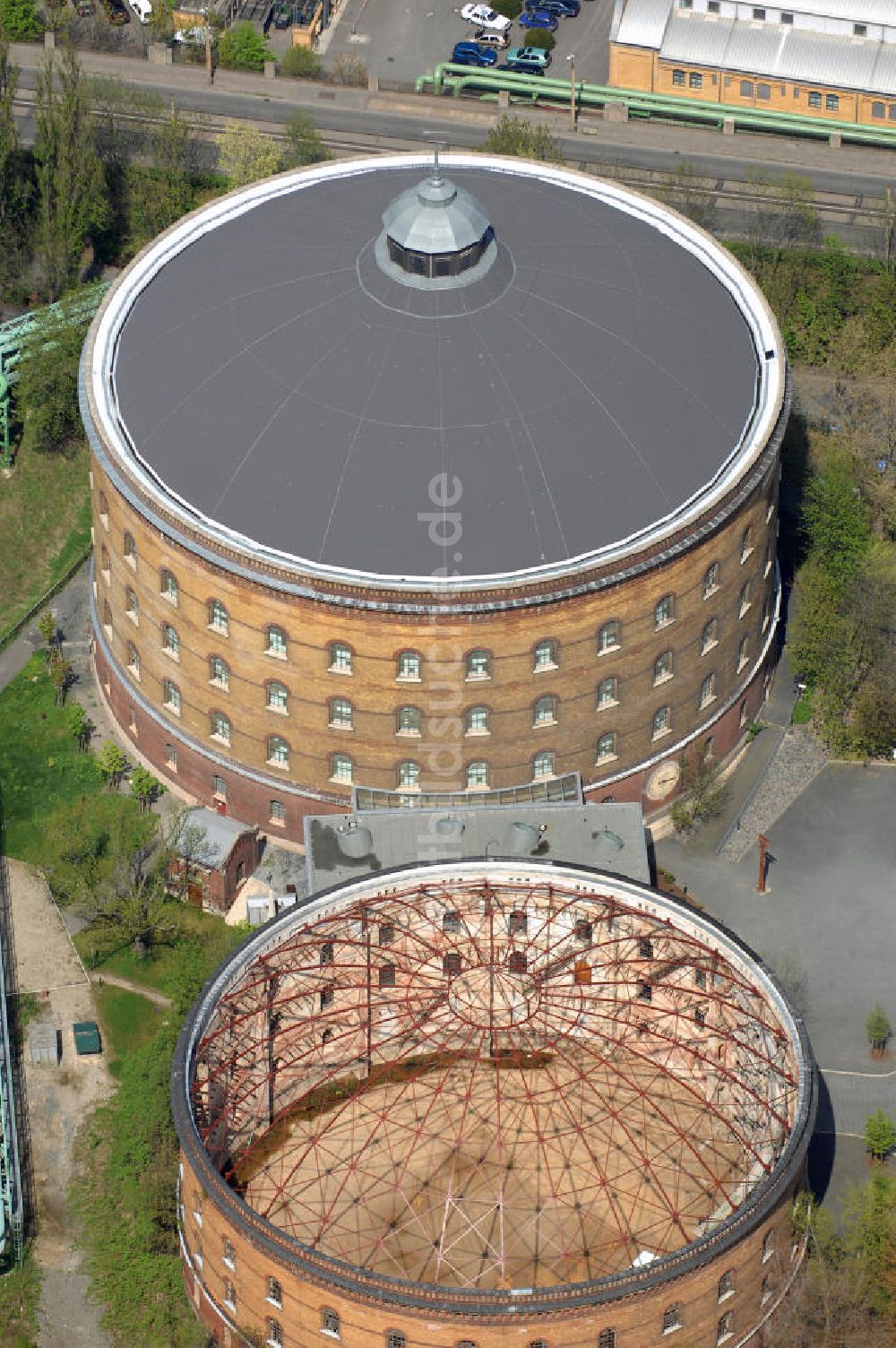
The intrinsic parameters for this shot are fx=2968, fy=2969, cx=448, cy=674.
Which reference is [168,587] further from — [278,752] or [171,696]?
[278,752]

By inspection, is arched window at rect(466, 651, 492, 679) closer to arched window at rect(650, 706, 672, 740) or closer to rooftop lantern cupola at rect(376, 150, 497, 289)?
arched window at rect(650, 706, 672, 740)

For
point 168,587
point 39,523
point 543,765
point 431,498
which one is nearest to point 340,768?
point 543,765

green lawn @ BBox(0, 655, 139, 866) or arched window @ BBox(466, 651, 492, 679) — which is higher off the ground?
arched window @ BBox(466, 651, 492, 679)

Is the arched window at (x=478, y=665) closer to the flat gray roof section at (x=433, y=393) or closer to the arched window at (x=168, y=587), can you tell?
the flat gray roof section at (x=433, y=393)

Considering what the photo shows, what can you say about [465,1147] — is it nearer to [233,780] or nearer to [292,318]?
[233,780]

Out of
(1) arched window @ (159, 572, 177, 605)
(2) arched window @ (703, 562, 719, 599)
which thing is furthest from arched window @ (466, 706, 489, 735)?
(1) arched window @ (159, 572, 177, 605)

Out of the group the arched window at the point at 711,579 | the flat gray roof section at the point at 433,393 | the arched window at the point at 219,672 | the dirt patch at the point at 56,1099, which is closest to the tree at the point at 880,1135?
the arched window at the point at 711,579
